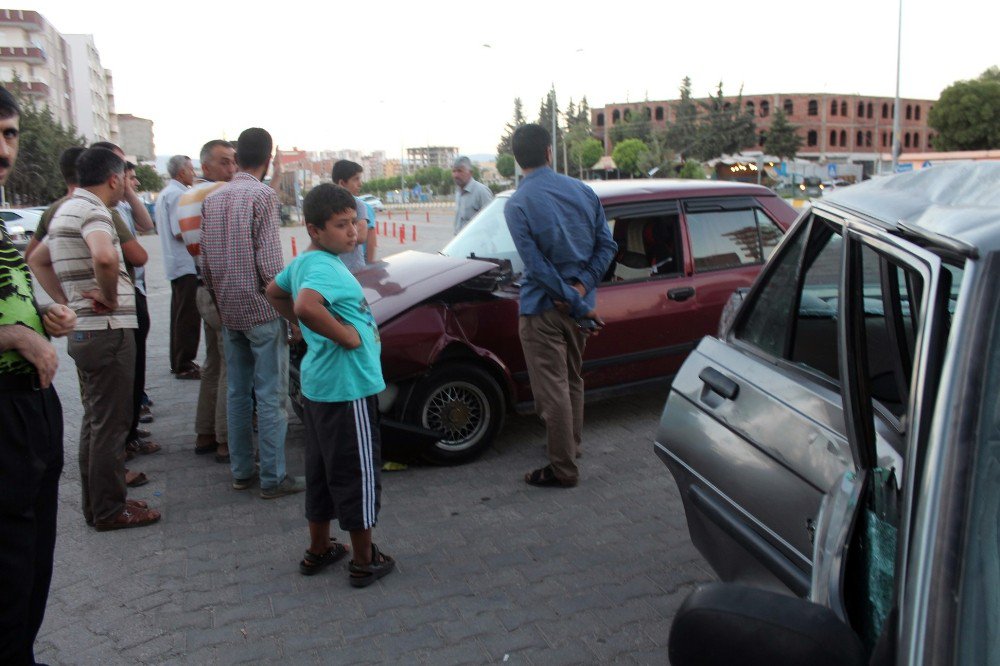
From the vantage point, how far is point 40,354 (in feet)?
8.37

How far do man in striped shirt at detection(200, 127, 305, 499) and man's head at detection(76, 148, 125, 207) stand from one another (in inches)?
19.2

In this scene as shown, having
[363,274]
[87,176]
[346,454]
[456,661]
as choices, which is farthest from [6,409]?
[363,274]

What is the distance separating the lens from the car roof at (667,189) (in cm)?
578

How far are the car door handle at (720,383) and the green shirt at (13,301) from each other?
2269mm

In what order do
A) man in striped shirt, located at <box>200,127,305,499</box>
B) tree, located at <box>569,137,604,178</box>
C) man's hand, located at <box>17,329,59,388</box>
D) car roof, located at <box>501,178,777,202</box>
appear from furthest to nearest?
tree, located at <box>569,137,604,178</box>
car roof, located at <box>501,178,777,202</box>
man in striped shirt, located at <box>200,127,305,499</box>
man's hand, located at <box>17,329,59,388</box>

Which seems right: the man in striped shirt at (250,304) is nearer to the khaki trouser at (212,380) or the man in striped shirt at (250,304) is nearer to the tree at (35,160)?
the khaki trouser at (212,380)

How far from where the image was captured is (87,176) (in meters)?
4.28

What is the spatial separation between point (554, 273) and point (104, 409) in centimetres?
249

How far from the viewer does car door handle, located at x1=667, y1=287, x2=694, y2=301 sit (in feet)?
19.0

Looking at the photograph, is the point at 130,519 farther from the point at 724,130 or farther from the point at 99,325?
the point at 724,130

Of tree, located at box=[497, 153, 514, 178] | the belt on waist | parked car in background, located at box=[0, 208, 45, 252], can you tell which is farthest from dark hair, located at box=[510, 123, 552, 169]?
tree, located at box=[497, 153, 514, 178]

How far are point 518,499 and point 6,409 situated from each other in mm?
2786

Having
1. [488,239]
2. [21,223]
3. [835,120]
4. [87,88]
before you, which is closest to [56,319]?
[488,239]

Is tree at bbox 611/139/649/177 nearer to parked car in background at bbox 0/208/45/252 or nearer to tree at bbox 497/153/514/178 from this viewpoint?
tree at bbox 497/153/514/178
